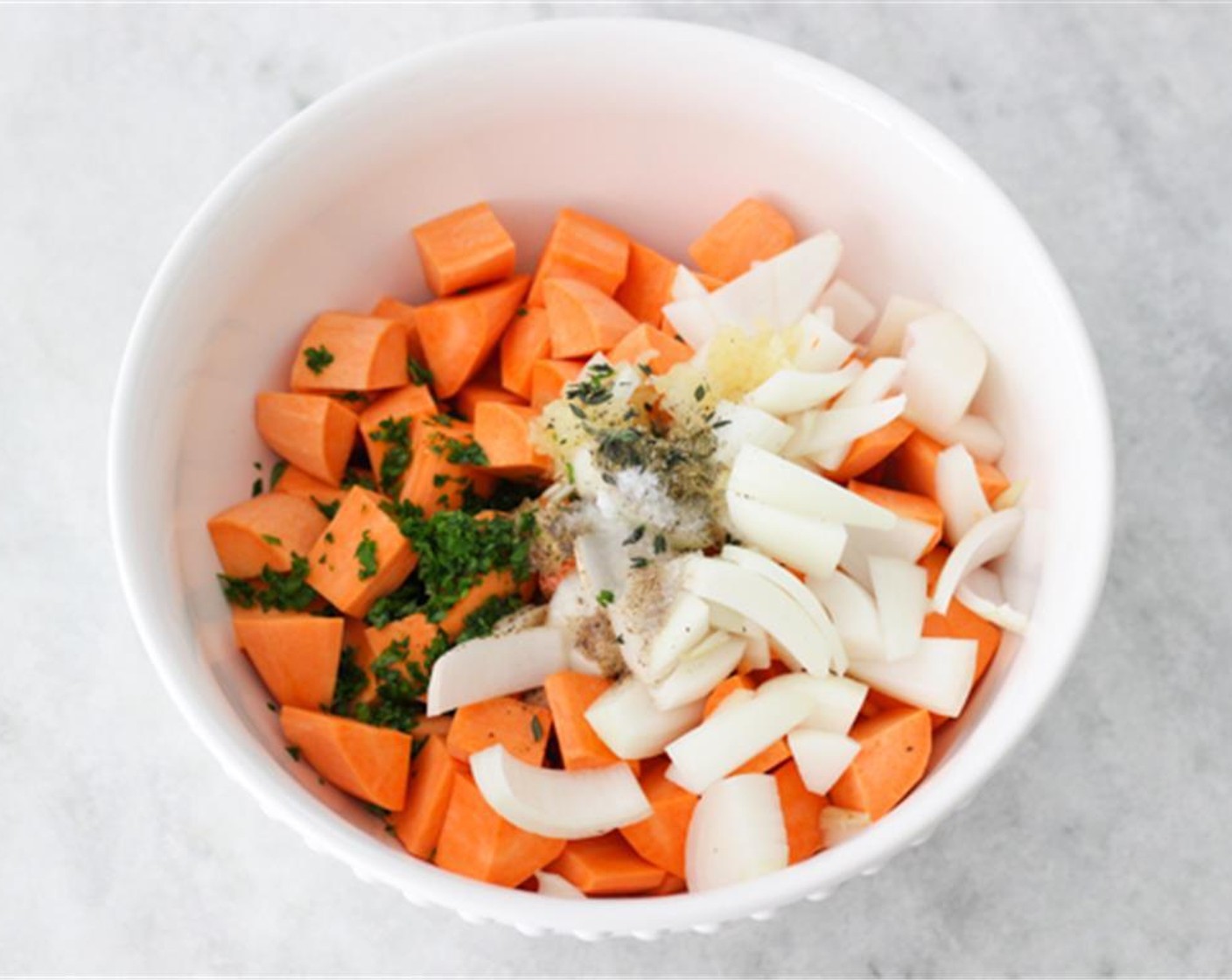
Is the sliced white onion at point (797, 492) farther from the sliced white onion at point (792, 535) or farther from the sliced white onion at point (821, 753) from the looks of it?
the sliced white onion at point (821, 753)

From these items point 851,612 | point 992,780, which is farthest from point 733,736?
point 992,780

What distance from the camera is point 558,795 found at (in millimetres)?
1668

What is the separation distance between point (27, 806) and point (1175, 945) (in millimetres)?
1491

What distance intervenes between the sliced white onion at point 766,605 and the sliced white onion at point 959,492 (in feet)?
0.79

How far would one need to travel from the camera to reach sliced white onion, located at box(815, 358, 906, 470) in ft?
5.82

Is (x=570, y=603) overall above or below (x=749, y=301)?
below

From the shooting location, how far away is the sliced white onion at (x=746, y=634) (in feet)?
5.47

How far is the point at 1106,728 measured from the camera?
2.06 metres

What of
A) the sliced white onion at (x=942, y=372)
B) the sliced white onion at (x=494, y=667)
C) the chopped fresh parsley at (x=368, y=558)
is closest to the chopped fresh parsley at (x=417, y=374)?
the chopped fresh parsley at (x=368, y=558)

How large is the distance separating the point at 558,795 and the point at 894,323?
70cm

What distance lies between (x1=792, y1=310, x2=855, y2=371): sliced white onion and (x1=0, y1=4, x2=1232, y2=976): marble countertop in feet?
1.84

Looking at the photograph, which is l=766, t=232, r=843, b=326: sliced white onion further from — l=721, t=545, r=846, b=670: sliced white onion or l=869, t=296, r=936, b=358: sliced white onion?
l=721, t=545, r=846, b=670: sliced white onion

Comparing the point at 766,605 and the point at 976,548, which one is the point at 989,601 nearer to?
the point at 976,548

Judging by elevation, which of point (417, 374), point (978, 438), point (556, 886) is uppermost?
point (417, 374)
